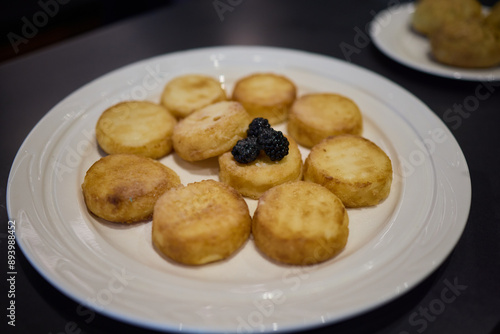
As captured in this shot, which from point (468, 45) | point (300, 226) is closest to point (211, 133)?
point (300, 226)

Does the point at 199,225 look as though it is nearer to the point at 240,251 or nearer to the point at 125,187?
the point at 240,251

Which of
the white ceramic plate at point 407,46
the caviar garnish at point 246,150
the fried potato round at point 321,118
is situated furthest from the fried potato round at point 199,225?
the white ceramic plate at point 407,46

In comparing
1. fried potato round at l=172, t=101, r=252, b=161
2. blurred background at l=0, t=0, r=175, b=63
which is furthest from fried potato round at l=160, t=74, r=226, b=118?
blurred background at l=0, t=0, r=175, b=63

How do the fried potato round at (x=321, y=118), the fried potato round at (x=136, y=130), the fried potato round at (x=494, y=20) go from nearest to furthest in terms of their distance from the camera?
the fried potato round at (x=136, y=130)
the fried potato round at (x=321, y=118)
the fried potato round at (x=494, y=20)

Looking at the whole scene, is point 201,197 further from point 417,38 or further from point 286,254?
point 417,38

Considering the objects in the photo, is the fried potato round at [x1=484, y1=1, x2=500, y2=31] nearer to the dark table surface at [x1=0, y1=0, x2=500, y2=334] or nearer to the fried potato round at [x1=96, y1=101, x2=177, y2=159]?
the dark table surface at [x1=0, y1=0, x2=500, y2=334]

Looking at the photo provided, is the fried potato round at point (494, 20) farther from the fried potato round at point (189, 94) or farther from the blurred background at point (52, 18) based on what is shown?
the fried potato round at point (189, 94)

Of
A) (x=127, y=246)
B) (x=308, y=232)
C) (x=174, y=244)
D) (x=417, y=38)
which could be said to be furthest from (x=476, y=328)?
(x=417, y=38)
